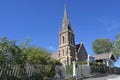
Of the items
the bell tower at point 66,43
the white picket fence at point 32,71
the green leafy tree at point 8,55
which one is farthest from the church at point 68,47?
the green leafy tree at point 8,55

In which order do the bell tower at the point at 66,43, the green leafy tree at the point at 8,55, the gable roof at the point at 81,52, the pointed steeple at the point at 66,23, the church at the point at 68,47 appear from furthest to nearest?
1. the pointed steeple at the point at 66,23
2. the gable roof at the point at 81,52
3. the church at the point at 68,47
4. the bell tower at the point at 66,43
5. the green leafy tree at the point at 8,55

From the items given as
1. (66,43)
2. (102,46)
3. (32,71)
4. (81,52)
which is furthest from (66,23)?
(32,71)

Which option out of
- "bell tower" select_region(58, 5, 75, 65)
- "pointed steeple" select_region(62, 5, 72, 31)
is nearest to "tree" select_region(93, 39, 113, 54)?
"bell tower" select_region(58, 5, 75, 65)

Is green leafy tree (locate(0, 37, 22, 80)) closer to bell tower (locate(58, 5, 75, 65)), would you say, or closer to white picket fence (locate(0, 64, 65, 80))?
white picket fence (locate(0, 64, 65, 80))

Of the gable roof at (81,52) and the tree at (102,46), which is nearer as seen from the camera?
the gable roof at (81,52)

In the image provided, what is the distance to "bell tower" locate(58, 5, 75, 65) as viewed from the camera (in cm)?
5962

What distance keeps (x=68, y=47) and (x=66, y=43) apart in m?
1.55

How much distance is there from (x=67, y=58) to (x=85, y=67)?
3182 centimetres

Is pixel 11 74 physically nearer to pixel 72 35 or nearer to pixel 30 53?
pixel 30 53

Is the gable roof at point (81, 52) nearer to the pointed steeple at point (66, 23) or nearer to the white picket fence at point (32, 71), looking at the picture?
the pointed steeple at point (66, 23)

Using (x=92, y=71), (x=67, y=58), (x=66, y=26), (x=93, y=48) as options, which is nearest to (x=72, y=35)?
(x=66, y=26)

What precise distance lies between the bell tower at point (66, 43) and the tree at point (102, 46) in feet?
57.9

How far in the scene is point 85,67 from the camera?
27.4 m

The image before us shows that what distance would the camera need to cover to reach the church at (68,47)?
60.0 meters
